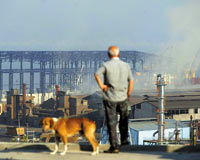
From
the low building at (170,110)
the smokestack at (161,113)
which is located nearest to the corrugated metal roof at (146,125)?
the smokestack at (161,113)

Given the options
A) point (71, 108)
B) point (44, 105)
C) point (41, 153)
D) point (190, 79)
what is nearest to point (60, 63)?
point (190, 79)

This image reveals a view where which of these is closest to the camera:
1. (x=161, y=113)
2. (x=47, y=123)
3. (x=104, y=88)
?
(x=47, y=123)

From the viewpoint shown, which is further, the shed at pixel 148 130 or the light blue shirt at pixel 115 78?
the shed at pixel 148 130

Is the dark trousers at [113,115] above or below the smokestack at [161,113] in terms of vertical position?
above

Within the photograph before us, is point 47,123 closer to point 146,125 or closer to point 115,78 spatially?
point 115,78

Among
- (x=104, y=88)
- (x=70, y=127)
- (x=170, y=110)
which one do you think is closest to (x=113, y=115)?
(x=104, y=88)

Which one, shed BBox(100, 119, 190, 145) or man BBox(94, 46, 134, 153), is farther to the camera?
shed BBox(100, 119, 190, 145)

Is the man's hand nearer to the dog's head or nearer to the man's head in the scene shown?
the man's head

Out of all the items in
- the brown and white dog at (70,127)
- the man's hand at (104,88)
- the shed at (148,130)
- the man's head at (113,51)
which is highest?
the man's head at (113,51)

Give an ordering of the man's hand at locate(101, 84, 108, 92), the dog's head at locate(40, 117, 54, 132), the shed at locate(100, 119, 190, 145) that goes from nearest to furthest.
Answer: the dog's head at locate(40, 117, 54, 132) → the man's hand at locate(101, 84, 108, 92) → the shed at locate(100, 119, 190, 145)

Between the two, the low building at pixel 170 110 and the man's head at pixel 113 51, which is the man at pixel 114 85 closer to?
the man's head at pixel 113 51

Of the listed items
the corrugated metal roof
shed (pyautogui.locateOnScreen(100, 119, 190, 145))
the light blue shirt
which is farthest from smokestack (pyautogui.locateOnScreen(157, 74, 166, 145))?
the light blue shirt

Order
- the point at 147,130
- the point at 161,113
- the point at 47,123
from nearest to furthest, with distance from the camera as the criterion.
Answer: the point at 47,123 → the point at 161,113 → the point at 147,130

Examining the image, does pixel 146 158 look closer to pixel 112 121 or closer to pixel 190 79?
pixel 112 121
